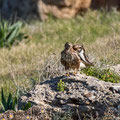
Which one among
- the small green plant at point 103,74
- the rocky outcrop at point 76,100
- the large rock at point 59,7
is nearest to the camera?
the rocky outcrop at point 76,100

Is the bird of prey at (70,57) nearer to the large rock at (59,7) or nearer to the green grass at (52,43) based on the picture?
the green grass at (52,43)

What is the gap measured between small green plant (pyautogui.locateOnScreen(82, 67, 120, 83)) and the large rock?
9.50 m

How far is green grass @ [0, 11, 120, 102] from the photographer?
266 inches

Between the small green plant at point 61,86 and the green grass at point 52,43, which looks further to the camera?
the green grass at point 52,43

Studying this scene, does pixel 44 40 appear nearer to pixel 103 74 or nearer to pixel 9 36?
pixel 9 36

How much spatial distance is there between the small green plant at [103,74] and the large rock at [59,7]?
9.50m

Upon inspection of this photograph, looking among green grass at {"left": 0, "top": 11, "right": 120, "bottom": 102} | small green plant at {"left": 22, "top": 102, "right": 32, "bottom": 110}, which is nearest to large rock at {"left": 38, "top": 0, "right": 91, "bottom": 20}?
green grass at {"left": 0, "top": 11, "right": 120, "bottom": 102}

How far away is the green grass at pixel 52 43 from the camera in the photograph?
22.1 feet

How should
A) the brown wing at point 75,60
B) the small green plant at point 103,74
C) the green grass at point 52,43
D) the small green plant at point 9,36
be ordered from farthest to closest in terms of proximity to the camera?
the small green plant at point 9,36 → the green grass at point 52,43 → the small green plant at point 103,74 → the brown wing at point 75,60

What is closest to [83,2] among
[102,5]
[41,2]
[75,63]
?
[102,5]

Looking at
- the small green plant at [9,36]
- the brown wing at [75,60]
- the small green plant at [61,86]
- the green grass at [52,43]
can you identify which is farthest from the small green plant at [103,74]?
the small green plant at [9,36]

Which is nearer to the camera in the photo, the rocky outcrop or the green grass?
the rocky outcrop

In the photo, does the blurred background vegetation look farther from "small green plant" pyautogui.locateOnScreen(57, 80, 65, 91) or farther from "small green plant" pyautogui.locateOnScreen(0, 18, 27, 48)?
"small green plant" pyautogui.locateOnScreen(57, 80, 65, 91)

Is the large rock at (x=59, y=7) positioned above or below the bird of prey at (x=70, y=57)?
above
